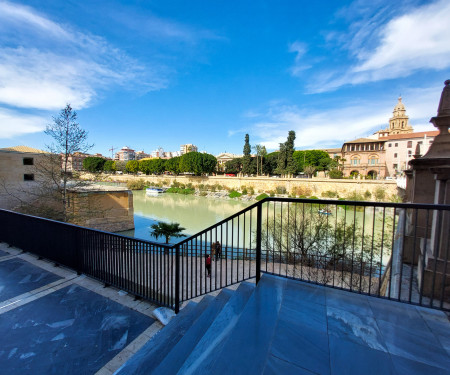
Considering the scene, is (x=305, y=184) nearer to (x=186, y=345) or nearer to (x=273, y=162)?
(x=273, y=162)

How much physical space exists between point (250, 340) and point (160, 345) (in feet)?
3.23

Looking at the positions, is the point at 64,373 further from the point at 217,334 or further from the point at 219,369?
the point at 219,369

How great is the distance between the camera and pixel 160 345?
2.11 metres

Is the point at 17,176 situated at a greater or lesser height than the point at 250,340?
greater

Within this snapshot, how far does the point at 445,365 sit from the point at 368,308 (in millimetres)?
628

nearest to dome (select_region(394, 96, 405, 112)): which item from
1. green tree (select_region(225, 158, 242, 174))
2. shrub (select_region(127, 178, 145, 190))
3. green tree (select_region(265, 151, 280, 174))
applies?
green tree (select_region(265, 151, 280, 174))

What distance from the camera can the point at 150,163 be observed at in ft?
195

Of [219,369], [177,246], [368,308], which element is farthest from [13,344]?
[368,308]

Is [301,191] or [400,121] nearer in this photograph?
[301,191]

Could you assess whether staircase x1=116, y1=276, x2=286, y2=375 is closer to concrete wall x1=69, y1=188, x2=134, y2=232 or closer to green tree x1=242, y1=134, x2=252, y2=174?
concrete wall x1=69, y1=188, x2=134, y2=232

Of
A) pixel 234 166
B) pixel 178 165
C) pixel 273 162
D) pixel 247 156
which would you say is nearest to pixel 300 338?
pixel 247 156

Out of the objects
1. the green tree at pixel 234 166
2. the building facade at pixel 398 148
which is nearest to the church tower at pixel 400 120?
the building facade at pixel 398 148

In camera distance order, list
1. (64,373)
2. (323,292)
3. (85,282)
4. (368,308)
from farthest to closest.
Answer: (85,282) < (323,292) < (368,308) < (64,373)

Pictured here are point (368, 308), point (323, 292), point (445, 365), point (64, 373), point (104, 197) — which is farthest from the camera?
point (104, 197)
